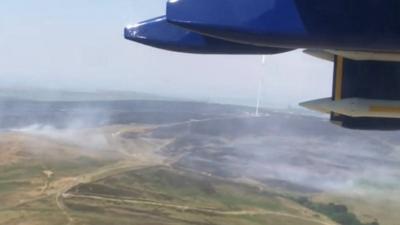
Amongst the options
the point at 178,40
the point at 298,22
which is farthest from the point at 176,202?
the point at 298,22

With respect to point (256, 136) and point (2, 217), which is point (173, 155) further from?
point (2, 217)

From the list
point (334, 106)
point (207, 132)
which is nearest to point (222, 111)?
point (207, 132)

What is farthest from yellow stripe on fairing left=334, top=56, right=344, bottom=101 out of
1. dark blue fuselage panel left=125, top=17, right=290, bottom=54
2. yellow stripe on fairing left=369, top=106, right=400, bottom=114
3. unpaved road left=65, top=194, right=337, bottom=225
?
unpaved road left=65, top=194, right=337, bottom=225

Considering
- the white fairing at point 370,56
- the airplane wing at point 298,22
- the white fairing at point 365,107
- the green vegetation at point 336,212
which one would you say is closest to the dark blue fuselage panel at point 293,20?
the airplane wing at point 298,22

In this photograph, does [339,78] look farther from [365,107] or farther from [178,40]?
[178,40]

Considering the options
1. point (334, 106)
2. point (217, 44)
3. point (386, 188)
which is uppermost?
point (217, 44)
